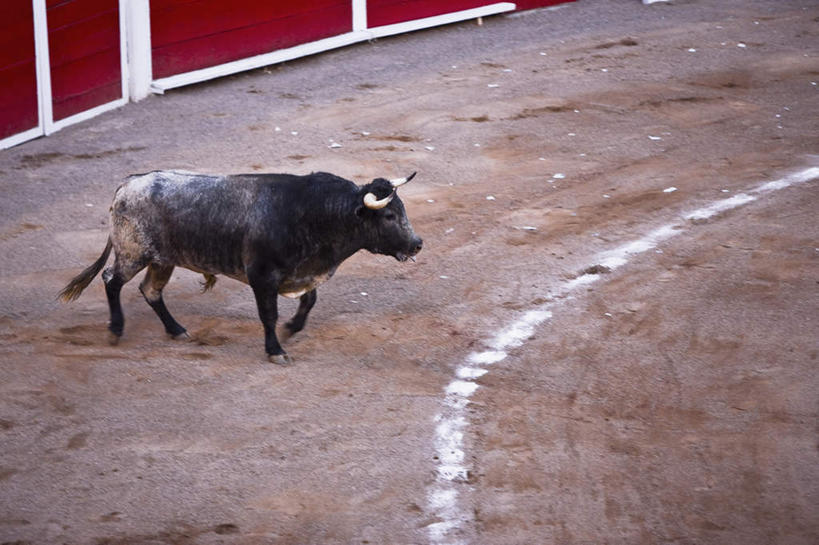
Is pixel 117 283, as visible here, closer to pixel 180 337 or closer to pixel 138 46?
pixel 180 337

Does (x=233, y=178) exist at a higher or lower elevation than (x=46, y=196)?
higher

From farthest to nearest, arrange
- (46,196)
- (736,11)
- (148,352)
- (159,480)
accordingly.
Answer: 1. (736,11)
2. (46,196)
3. (148,352)
4. (159,480)

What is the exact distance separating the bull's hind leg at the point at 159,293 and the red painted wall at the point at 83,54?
4527mm

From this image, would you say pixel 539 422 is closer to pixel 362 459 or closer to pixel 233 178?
pixel 362 459

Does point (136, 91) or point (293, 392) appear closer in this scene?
point (293, 392)

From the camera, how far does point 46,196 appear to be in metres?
9.15

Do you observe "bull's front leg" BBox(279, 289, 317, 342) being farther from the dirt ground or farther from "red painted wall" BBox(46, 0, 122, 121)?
"red painted wall" BBox(46, 0, 122, 121)

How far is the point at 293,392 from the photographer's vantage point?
6.21 meters

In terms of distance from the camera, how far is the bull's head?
21.2 feet

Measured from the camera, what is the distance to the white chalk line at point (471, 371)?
5152 mm

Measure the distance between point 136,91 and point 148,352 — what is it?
543 centimetres

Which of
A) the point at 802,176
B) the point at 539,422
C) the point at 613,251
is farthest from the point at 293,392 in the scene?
the point at 802,176

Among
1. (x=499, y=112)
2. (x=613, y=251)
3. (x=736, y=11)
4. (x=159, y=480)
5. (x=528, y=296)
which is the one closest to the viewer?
(x=159, y=480)

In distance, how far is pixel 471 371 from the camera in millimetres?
6523
